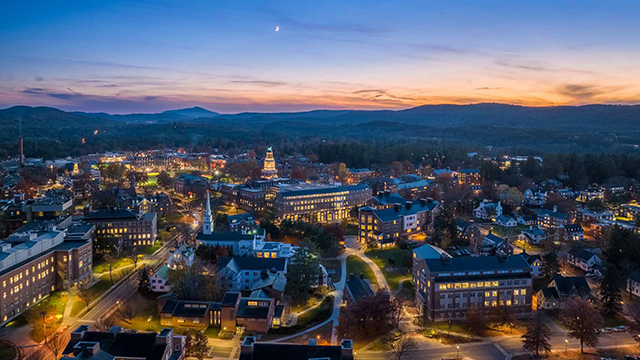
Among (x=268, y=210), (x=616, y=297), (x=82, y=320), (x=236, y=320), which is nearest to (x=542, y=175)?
(x=268, y=210)

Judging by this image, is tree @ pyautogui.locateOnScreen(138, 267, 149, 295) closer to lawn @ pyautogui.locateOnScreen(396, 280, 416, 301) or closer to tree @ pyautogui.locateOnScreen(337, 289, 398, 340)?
tree @ pyautogui.locateOnScreen(337, 289, 398, 340)

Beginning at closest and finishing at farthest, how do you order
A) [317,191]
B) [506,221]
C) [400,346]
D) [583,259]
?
1. [400,346]
2. [583,259]
3. [506,221]
4. [317,191]

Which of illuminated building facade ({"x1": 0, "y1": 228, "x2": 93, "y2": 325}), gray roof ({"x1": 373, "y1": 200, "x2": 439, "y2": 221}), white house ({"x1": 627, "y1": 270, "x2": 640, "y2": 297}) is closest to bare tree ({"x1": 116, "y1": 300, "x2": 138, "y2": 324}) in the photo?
illuminated building facade ({"x1": 0, "y1": 228, "x2": 93, "y2": 325})

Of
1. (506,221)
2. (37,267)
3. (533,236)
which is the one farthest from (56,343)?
(506,221)

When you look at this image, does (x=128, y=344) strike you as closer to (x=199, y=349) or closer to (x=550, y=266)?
(x=199, y=349)

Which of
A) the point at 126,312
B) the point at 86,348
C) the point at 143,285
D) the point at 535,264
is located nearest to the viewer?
the point at 86,348

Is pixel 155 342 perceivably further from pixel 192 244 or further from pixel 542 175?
pixel 542 175

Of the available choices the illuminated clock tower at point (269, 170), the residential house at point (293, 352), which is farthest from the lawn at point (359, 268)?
the illuminated clock tower at point (269, 170)
